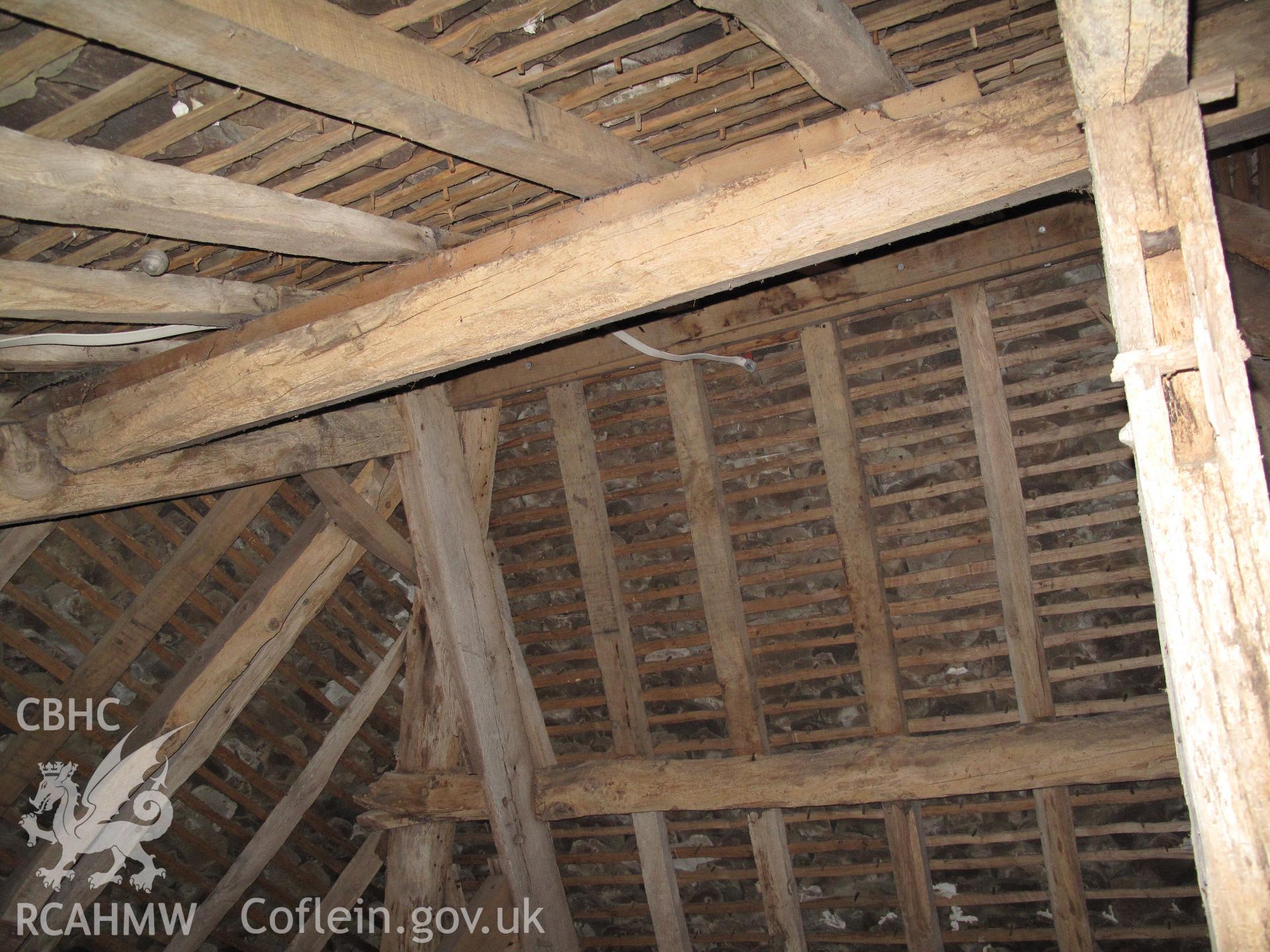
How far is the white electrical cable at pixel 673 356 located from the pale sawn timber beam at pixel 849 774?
127 centimetres

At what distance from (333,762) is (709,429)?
196cm

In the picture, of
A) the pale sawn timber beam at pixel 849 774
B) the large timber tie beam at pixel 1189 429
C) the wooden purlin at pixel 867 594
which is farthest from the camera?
the wooden purlin at pixel 867 594

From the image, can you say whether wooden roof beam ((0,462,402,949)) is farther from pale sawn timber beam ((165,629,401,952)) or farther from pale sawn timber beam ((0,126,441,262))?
pale sawn timber beam ((0,126,441,262))

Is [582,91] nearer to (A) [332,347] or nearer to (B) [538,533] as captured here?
(A) [332,347]

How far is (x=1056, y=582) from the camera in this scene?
9.14 ft

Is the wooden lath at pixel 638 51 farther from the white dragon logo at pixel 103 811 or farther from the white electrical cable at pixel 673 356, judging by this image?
the white dragon logo at pixel 103 811

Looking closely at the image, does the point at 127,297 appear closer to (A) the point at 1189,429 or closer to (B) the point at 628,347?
(B) the point at 628,347

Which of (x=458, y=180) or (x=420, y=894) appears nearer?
(x=458, y=180)

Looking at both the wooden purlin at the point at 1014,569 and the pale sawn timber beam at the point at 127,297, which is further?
the wooden purlin at the point at 1014,569

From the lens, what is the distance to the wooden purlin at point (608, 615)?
10.7 feet

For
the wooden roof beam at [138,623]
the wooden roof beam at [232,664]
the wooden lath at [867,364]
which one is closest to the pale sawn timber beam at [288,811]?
the wooden roof beam at [232,664]

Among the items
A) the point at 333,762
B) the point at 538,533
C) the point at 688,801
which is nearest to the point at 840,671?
the point at 688,801

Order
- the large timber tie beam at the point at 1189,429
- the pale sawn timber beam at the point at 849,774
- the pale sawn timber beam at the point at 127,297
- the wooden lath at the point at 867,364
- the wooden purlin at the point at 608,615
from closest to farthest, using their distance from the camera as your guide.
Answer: the large timber tie beam at the point at 1189,429, the pale sawn timber beam at the point at 127,297, the pale sawn timber beam at the point at 849,774, the wooden lath at the point at 867,364, the wooden purlin at the point at 608,615

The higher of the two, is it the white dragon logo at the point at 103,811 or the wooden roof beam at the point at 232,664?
the wooden roof beam at the point at 232,664
